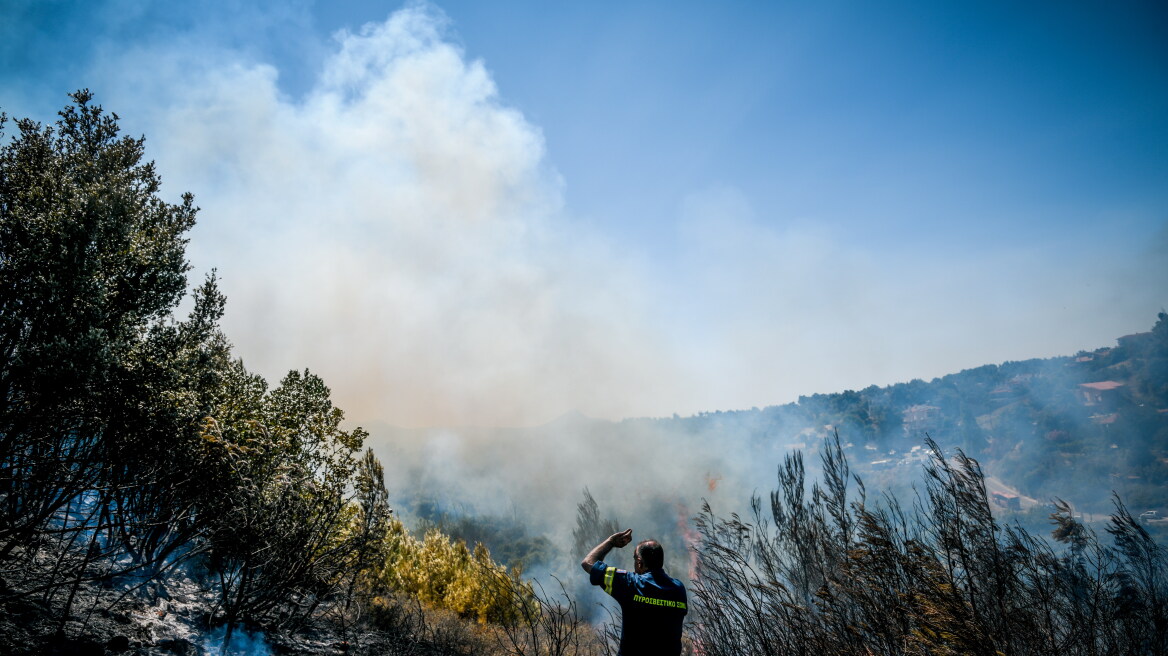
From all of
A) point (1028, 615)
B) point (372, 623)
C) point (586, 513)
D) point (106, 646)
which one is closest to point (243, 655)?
point (106, 646)

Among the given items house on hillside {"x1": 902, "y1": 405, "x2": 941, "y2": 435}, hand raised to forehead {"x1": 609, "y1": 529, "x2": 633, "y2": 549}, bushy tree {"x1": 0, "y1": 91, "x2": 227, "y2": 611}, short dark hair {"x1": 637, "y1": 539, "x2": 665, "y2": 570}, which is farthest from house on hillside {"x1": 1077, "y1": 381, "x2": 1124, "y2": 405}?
bushy tree {"x1": 0, "y1": 91, "x2": 227, "y2": 611}

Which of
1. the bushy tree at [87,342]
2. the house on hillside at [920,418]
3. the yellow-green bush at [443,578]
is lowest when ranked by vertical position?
the yellow-green bush at [443,578]

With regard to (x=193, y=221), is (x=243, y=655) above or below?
below

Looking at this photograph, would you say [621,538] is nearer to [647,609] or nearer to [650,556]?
[650,556]

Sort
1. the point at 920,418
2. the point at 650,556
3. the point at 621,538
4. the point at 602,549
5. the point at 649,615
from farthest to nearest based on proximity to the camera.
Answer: the point at 920,418 → the point at 621,538 → the point at 602,549 → the point at 650,556 → the point at 649,615

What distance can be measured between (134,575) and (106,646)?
9.74 ft

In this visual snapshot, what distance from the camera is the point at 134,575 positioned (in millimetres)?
8297

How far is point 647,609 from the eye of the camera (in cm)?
387

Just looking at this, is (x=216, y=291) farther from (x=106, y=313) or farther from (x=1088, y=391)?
(x=1088, y=391)

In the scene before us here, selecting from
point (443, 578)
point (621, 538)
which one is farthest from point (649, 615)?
point (443, 578)

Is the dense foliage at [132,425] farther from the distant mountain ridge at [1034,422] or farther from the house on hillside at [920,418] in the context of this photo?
the house on hillside at [920,418]

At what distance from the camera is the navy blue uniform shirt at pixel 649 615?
3.84m

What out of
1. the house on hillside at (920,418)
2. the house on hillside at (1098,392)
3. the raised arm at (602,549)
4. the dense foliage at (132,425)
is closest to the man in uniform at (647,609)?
the raised arm at (602,549)

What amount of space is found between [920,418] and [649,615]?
386 feet
